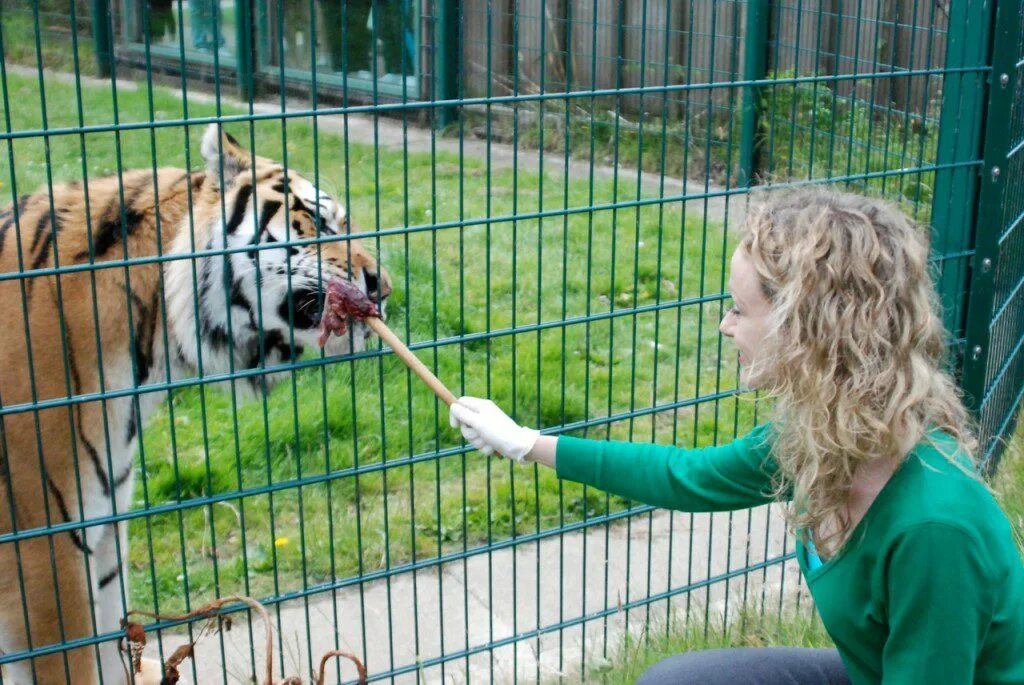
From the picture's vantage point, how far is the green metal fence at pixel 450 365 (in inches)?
103

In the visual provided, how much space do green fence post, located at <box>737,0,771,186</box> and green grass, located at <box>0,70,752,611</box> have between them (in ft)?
1.64

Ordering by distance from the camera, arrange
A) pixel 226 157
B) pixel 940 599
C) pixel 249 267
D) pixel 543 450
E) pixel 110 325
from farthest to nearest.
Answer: pixel 226 157 < pixel 249 267 < pixel 110 325 < pixel 543 450 < pixel 940 599

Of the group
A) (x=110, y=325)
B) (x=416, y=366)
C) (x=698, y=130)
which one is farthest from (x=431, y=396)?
(x=698, y=130)

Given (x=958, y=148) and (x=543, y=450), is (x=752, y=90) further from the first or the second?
(x=543, y=450)

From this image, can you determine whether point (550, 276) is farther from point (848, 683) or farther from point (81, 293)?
point (848, 683)

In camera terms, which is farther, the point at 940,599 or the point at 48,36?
the point at 48,36

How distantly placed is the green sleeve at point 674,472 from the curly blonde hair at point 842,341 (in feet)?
1.16

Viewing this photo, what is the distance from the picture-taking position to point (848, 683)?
235 centimetres

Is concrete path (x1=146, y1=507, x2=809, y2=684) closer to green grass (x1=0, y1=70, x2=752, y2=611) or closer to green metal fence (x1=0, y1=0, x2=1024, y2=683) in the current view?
green metal fence (x1=0, y1=0, x2=1024, y2=683)

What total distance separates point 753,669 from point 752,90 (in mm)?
5148

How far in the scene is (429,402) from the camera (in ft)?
15.9

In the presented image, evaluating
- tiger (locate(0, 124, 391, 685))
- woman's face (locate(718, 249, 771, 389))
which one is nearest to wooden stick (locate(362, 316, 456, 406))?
tiger (locate(0, 124, 391, 685))

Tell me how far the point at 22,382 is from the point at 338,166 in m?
4.89

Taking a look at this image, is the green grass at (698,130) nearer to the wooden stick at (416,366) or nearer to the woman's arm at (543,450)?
the wooden stick at (416,366)
